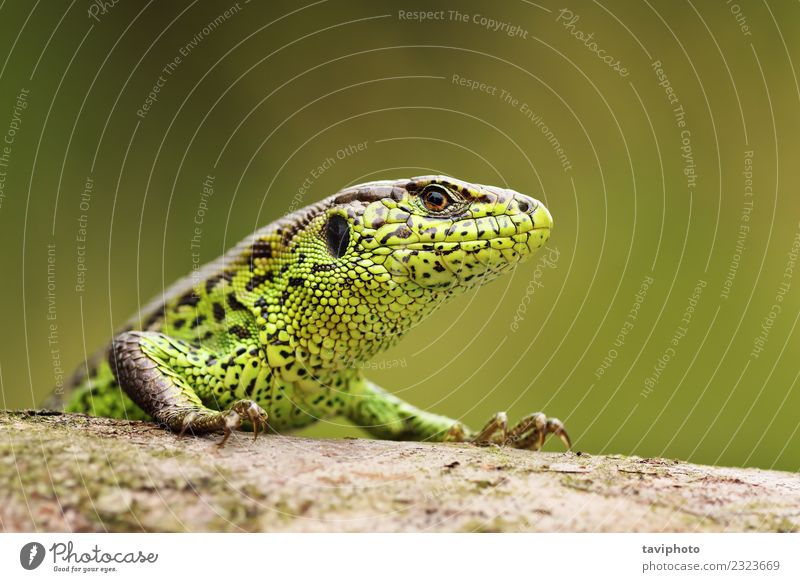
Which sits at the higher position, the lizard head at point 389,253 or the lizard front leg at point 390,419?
the lizard head at point 389,253

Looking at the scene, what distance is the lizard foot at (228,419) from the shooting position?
4.68 m

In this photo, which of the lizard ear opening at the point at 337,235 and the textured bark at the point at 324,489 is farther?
the lizard ear opening at the point at 337,235

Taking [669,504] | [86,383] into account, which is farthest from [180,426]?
[669,504]

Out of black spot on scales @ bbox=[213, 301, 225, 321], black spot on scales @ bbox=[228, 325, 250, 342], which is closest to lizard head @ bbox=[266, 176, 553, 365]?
black spot on scales @ bbox=[228, 325, 250, 342]

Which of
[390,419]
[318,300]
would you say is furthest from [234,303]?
[390,419]

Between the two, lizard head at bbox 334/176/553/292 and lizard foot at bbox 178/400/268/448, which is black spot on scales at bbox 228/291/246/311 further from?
lizard foot at bbox 178/400/268/448

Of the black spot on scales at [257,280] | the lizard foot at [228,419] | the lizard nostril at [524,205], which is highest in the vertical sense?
the lizard nostril at [524,205]

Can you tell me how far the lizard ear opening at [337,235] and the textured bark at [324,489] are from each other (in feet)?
5.63

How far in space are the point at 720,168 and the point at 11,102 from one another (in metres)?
12.3

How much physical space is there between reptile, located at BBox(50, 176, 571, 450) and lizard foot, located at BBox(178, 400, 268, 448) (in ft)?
0.73

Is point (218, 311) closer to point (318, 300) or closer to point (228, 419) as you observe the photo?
point (318, 300)

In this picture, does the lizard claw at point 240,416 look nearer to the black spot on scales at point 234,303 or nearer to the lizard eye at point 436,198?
the black spot on scales at point 234,303
